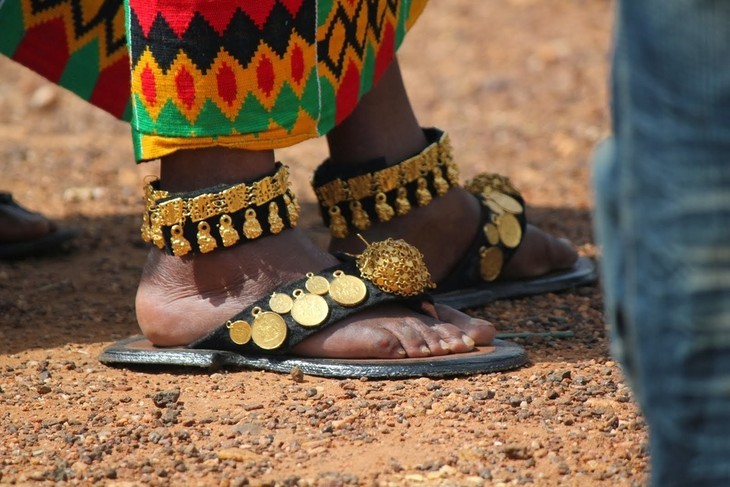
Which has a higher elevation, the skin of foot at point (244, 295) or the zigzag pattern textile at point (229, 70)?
the zigzag pattern textile at point (229, 70)

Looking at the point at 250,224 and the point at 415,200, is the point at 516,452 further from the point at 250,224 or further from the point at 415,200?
the point at 415,200

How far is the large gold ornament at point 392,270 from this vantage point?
6.66 feet

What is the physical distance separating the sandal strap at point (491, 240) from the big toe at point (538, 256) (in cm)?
3

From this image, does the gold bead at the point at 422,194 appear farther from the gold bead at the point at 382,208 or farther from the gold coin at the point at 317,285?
the gold coin at the point at 317,285

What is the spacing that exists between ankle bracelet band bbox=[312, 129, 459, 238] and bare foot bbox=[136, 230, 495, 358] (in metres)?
0.34

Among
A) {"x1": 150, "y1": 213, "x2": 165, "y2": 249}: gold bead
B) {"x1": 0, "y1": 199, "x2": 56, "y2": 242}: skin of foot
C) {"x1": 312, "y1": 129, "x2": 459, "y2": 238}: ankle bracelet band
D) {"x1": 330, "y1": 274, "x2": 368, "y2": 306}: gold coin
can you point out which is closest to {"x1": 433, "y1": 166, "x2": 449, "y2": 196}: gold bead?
{"x1": 312, "y1": 129, "x2": 459, "y2": 238}: ankle bracelet band

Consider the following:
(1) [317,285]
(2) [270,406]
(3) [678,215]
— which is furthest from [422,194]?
(3) [678,215]

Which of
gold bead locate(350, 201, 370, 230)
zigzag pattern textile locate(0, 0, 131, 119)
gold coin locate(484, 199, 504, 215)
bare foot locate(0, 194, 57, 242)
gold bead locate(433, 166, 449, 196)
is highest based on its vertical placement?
zigzag pattern textile locate(0, 0, 131, 119)

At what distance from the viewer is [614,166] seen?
A: 107cm

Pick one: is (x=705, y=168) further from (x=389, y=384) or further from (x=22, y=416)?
(x=22, y=416)

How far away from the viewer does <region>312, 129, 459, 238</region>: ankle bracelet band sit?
2.38m

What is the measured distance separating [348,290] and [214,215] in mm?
281

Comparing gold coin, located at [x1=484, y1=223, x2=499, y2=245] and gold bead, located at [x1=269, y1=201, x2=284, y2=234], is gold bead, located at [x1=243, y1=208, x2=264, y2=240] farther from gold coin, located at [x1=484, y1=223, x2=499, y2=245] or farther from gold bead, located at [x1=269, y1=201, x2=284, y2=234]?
gold coin, located at [x1=484, y1=223, x2=499, y2=245]

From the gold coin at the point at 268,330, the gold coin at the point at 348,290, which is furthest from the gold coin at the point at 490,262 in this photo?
the gold coin at the point at 268,330
